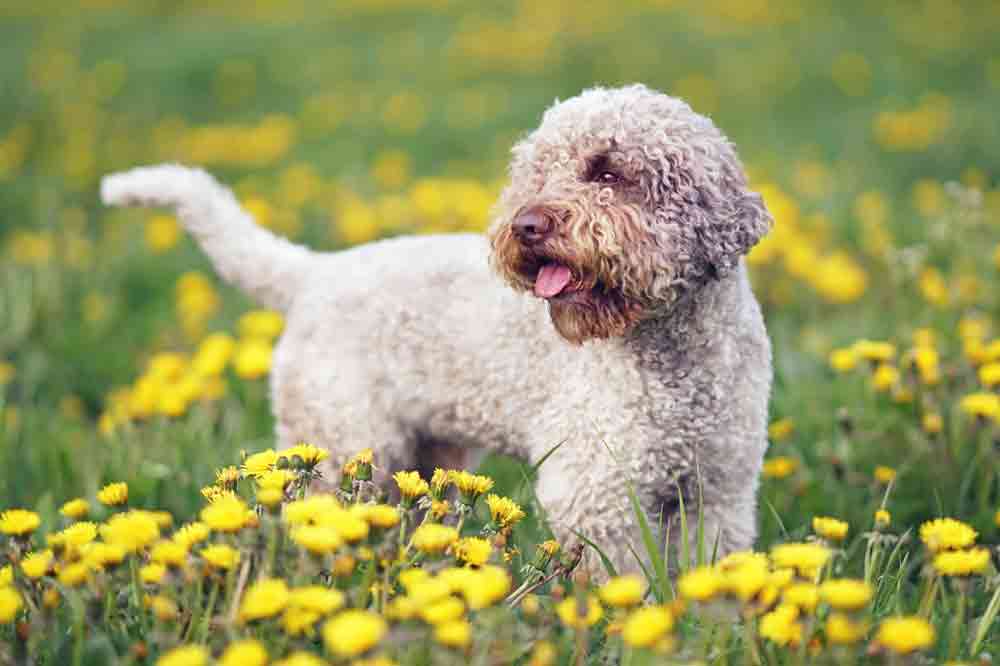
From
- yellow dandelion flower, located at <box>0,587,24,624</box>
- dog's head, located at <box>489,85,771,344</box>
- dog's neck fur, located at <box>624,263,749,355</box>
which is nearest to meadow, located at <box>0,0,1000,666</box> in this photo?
yellow dandelion flower, located at <box>0,587,24,624</box>

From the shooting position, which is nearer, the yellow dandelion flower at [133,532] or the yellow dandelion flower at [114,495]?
the yellow dandelion flower at [133,532]

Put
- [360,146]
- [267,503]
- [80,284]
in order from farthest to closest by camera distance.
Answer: [360,146] → [80,284] → [267,503]

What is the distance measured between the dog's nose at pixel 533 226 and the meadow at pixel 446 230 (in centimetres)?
66

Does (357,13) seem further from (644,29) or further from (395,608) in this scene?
(395,608)

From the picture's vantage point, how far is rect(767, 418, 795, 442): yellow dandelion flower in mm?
4055

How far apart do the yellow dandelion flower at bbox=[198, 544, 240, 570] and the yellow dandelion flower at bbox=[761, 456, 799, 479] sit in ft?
6.89

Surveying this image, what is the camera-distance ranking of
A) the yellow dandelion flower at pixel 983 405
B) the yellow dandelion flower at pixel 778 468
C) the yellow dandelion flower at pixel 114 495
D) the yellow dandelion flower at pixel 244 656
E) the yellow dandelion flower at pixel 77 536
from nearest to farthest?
1. the yellow dandelion flower at pixel 244 656
2. the yellow dandelion flower at pixel 77 536
3. the yellow dandelion flower at pixel 114 495
4. the yellow dandelion flower at pixel 983 405
5. the yellow dandelion flower at pixel 778 468

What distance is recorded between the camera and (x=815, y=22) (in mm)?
12375

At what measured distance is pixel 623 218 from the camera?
2809 mm

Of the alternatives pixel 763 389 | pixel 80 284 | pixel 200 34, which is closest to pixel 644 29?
pixel 200 34

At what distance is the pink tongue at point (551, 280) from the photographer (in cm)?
286

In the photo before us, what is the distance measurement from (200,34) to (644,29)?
5.21 m

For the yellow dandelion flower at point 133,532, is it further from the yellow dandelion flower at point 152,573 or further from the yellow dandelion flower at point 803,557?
the yellow dandelion flower at point 803,557

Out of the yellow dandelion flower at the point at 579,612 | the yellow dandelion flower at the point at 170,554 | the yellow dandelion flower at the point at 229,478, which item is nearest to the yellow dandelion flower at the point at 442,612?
the yellow dandelion flower at the point at 579,612
